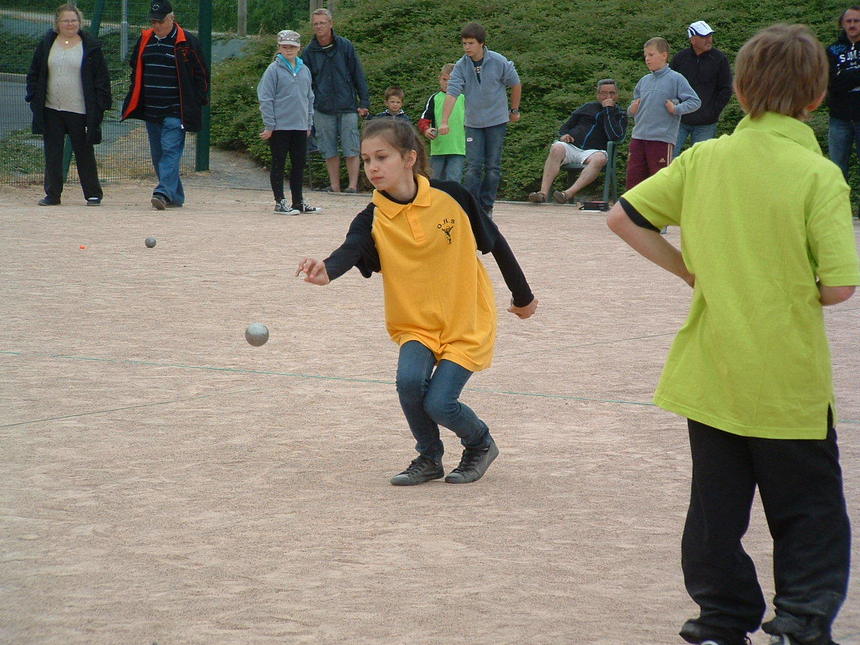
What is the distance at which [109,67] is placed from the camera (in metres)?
17.5

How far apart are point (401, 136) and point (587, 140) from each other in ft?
41.2

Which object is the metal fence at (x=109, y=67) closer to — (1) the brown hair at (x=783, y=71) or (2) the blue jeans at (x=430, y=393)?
(2) the blue jeans at (x=430, y=393)

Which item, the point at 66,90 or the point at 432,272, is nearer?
the point at 432,272

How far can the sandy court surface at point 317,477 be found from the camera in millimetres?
3385

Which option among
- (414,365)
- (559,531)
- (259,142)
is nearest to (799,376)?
(559,531)

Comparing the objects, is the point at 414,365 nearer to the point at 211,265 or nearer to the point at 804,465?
the point at 804,465

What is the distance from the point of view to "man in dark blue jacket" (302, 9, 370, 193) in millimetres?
16203

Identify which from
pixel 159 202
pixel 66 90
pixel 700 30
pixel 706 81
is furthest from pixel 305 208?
pixel 700 30

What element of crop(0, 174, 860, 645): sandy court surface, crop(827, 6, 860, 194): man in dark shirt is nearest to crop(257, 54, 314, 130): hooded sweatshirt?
crop(0, 174, 860, 645): sandy court surface

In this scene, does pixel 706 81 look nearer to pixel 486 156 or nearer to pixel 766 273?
pixel 486 156

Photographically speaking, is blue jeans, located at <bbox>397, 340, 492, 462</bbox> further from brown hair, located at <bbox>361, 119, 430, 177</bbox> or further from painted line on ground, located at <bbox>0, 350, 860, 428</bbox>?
painted line on ground, located at <bbox>0, 350, 860, 428</bbox>

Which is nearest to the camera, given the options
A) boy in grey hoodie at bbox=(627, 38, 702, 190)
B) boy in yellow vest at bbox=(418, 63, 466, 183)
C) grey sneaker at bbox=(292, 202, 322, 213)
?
boy in grey hoodie at bbox=(627, 38, 702, 190)

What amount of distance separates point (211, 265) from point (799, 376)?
7482 mm

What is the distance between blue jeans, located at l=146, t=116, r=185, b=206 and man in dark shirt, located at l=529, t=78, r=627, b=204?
4598 mm
